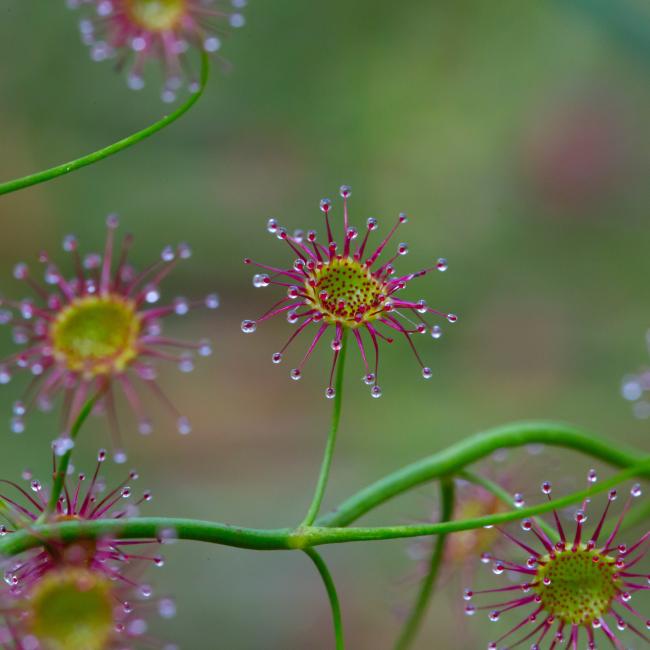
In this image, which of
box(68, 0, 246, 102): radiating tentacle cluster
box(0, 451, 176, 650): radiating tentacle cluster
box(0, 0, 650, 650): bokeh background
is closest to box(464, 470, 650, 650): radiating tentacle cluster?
box(0, 451, 176, 650): radiating tentacle cluster

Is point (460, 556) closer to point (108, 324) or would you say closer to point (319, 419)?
point (108, 324)

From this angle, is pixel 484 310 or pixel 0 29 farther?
pixel 484 310

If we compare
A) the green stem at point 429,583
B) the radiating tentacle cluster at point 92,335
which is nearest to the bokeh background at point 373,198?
the green stem at point 429,583

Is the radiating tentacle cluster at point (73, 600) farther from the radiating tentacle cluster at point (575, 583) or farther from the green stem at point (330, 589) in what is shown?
the radiating tentacle cluster at point (575, 583)

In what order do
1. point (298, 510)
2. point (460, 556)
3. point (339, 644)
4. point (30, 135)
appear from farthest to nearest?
point (30, 135) → point (298, 510) → point (460, 556) → point (339, 644)

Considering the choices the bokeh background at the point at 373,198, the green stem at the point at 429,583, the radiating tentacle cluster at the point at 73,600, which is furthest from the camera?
the bokeh background at the point at 373,198

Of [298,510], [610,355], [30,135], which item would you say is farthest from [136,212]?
[610,355]
